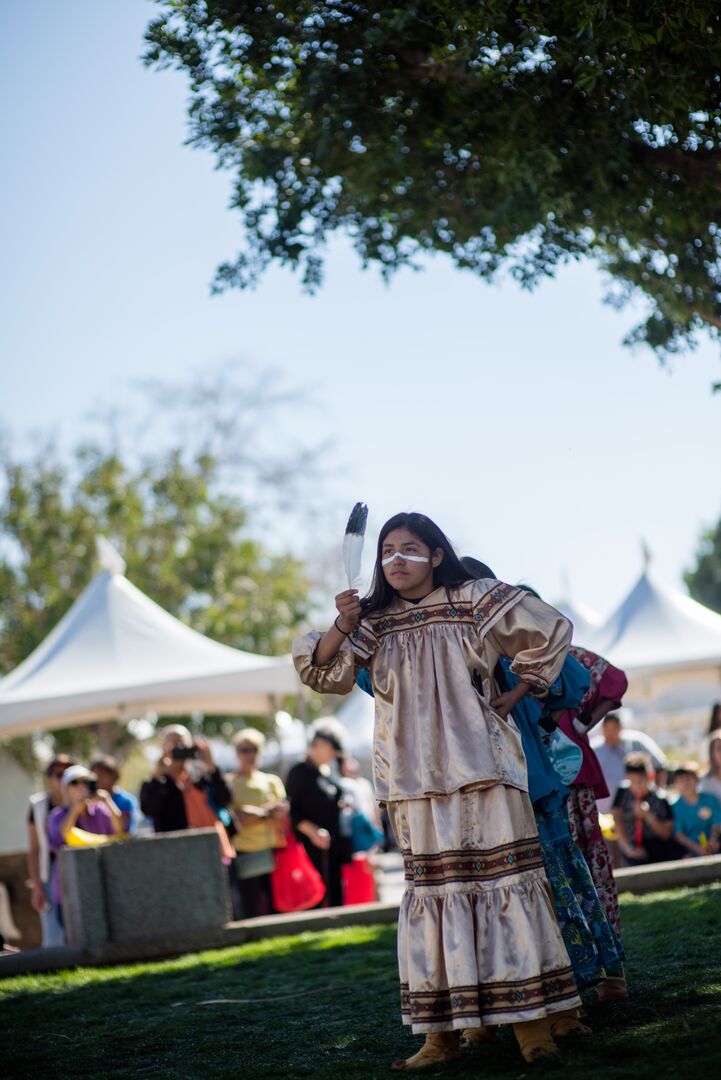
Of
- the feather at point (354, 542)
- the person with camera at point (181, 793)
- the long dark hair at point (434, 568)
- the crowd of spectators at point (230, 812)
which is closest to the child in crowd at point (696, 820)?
the crowd of spectators at point (230, 812)

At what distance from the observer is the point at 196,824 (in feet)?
35.1

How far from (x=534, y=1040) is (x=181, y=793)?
642 cm

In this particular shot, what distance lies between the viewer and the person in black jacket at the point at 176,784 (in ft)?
35.0

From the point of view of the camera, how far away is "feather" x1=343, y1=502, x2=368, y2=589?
16.6 feet

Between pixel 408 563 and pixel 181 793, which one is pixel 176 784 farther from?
pixel 408 563

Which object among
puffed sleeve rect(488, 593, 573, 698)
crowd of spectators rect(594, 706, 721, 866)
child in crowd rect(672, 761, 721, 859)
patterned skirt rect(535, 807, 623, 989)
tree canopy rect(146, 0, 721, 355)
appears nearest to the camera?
puffed sleeve rect(488, 593, 573, 698)

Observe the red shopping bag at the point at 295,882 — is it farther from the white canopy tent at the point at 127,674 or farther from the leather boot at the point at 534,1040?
the leather boot at the point at 534,1040

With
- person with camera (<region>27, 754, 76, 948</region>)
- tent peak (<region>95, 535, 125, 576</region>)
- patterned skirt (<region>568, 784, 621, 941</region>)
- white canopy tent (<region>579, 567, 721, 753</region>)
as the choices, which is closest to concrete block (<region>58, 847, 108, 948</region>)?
person with camera (<region>27, 754, 76, 948</region>)

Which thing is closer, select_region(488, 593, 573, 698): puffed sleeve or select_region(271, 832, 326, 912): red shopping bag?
select_region(488, 593, 573, 698): puffed sleeve

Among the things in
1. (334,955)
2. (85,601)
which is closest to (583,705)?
(334,955)

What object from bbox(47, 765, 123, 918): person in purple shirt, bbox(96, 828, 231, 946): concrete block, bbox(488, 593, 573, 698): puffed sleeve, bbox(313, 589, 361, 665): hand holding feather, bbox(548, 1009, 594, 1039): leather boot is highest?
bbox(313, 589, 361, 665): hand holding feather

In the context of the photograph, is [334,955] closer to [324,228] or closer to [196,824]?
[196,824]

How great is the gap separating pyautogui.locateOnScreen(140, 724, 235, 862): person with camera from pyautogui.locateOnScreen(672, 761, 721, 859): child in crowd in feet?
12.0

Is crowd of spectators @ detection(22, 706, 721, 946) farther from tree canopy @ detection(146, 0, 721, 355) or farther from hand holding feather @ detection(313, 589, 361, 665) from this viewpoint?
hand holding feather @ detection(313, 589, 361, 665)
